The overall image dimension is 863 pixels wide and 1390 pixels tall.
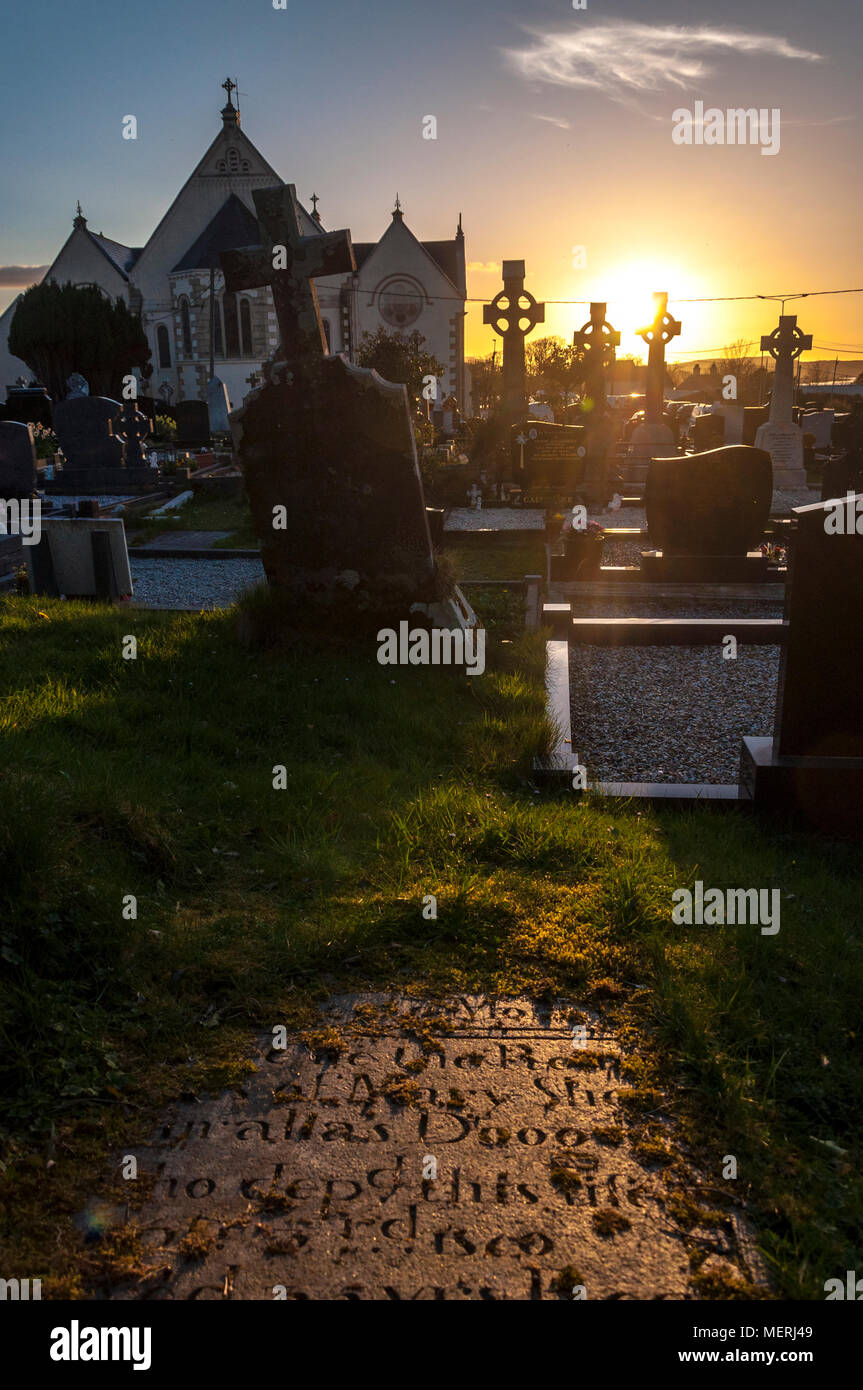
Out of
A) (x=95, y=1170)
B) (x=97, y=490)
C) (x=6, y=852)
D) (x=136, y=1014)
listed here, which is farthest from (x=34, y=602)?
(x=97, y=490)

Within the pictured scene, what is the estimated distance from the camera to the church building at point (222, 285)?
1587 inches

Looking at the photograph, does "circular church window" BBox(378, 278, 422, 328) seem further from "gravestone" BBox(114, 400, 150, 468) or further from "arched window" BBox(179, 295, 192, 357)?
"gravestone" BBox(114, 400, 150, 468)

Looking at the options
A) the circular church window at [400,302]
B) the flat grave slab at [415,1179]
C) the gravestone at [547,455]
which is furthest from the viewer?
the circular church window at [400,302]

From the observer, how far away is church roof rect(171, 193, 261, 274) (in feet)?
131

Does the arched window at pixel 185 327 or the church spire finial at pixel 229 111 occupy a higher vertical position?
the church spire finial at pixel 229 111

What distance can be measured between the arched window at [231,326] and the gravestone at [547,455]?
2710 cm

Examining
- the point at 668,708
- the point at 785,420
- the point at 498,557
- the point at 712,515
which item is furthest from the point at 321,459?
the point at 785,420

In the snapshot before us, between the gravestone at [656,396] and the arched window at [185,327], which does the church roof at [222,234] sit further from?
the gravestone at [656,396]

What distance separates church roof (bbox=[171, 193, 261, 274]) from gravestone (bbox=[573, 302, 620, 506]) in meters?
23.1

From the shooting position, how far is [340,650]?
23.4 ft

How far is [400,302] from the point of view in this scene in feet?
150

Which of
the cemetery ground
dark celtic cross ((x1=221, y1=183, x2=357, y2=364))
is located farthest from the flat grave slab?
dark celtic cross ((x1=221, y1=183, x2=357, y2=364))

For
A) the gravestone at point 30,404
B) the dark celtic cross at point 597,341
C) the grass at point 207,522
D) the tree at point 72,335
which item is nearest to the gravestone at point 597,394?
the dark celtic cross at point 597,341

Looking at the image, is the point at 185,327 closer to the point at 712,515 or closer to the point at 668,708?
the point at 712,515
